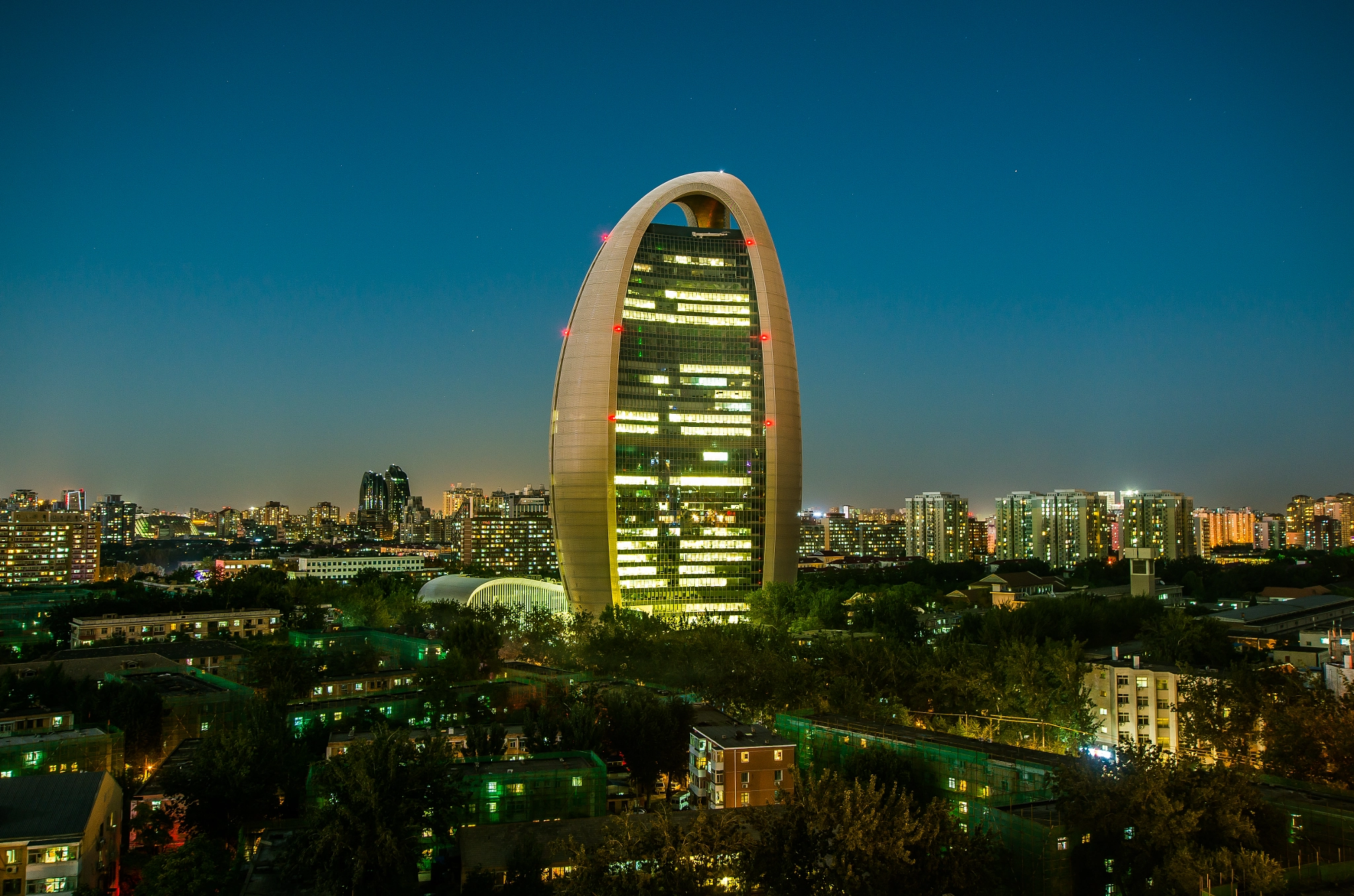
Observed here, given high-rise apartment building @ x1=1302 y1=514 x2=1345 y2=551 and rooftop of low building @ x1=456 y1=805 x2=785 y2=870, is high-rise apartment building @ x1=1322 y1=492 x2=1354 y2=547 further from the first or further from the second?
rooftop of low building @ x1=456 y1=805 x2=785 y2=870

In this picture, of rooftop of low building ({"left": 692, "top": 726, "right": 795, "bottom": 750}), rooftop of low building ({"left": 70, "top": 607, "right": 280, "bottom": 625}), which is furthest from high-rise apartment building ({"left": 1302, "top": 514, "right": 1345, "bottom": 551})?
rooftop of low building ({"left": 692, "top": 726, "right": 795, "bottom": 750})

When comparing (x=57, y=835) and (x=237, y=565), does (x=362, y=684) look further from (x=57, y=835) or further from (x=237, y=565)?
(x=237, y=565)

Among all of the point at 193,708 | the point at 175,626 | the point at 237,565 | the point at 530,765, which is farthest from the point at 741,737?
the point at 237,565

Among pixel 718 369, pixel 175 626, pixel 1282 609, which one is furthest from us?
pixel 718 369

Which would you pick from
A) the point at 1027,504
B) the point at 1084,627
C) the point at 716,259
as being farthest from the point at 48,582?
the point at 1027,504

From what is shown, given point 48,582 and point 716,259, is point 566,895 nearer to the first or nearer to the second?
point 716,259

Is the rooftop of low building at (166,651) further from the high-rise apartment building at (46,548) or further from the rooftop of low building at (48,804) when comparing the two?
the high-rise apartment building at (46,548)
